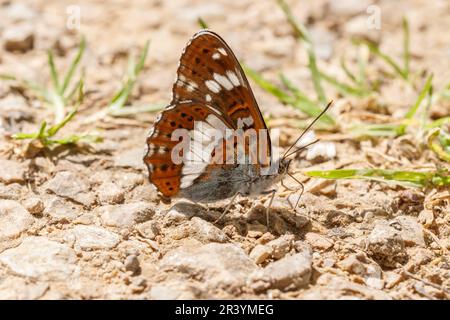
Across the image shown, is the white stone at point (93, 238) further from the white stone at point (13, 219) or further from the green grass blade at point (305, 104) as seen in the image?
the green grass blade at point (305, 104)

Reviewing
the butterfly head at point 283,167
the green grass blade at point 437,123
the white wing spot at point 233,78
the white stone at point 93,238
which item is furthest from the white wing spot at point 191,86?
the green grass blade at point 437,123

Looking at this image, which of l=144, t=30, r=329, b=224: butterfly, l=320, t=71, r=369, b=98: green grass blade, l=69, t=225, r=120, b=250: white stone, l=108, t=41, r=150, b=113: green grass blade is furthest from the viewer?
l=320, t=71, r=369, b=98: green grass blade

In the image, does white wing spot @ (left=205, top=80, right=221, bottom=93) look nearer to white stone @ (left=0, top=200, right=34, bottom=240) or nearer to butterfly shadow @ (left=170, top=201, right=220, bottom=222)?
butterfly shadow @ (left=170, top=201, right=220, bottom=222)

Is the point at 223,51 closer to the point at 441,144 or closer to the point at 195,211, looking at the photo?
the point at 195,211

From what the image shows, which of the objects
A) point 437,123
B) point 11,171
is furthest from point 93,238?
point 437,123

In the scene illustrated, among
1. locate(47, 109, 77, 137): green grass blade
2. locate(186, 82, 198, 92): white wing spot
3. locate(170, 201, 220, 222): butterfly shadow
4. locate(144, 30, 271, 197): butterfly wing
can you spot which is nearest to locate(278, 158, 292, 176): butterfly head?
locate(144, 30, 271, 197): butterfly wing
